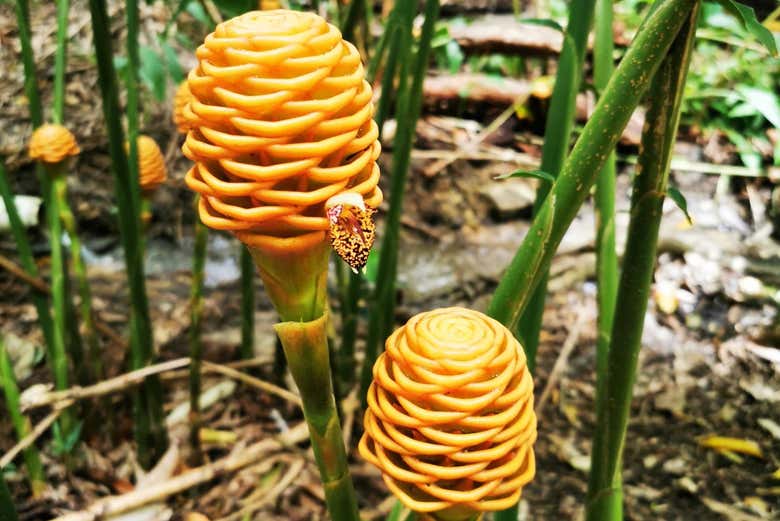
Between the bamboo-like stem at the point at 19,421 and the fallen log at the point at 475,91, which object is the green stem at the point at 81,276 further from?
the fallen log at the point at 475,91

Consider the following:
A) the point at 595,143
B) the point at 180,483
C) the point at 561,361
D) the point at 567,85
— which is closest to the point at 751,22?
the point at 595,143

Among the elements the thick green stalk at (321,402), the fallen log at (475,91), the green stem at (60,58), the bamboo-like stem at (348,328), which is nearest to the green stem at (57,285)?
the green stem at (60,58)

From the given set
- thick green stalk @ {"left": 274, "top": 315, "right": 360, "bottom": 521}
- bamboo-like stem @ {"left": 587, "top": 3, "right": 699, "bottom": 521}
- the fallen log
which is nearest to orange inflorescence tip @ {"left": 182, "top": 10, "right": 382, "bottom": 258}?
thick green stalk @ {"left": 274, "top": 315, "right": 360, "bottom": 521}

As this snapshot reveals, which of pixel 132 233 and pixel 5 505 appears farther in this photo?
pixel 132 233

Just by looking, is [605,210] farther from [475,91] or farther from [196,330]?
[475,91]

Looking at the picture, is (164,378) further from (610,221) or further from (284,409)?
(610,221)

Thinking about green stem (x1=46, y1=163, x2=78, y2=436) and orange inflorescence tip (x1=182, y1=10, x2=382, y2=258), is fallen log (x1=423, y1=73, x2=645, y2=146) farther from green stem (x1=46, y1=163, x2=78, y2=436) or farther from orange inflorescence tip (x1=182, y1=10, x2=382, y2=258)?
orange inflorescence tip (x1=182, y1=10, x2=382, y2=258)

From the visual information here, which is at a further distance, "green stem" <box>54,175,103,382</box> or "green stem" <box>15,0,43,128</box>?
"green stem" <box>54,175,103,382</box>

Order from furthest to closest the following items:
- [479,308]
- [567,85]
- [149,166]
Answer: [479,308], [149,166], [567,85]
